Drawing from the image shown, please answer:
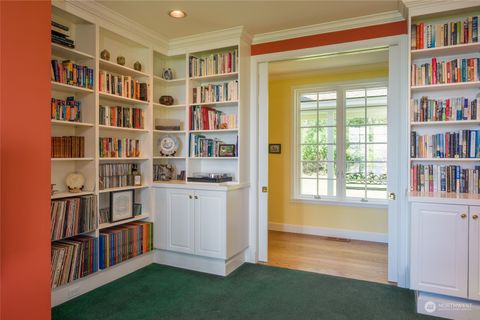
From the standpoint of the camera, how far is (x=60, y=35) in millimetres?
2799

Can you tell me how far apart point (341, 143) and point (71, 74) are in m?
3.86

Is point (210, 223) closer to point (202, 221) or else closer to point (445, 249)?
point (202, 221)

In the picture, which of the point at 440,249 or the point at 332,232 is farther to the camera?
the point at 332,232

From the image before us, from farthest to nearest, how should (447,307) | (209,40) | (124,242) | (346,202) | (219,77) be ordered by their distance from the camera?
(346,202)
(219,77)
(209,40)
(124,242)
(447,307)

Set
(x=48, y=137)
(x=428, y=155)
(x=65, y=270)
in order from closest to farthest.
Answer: (x=48, y=137)
(x=65, y=270)
(x=428, y=155)

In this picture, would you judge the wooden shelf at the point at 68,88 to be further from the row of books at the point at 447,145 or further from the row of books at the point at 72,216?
the row of books at the point at 447,145

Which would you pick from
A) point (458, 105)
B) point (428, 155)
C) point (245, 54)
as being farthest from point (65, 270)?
point (458, 105)

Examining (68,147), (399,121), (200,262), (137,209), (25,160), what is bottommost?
(200,262)

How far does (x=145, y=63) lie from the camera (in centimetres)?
→ 376

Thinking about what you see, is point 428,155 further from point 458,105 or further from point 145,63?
point 145,63

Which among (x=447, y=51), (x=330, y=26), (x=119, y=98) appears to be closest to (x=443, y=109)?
(x=447, y=51)

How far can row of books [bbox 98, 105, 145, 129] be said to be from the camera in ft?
10.7

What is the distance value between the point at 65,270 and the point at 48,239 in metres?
1.27

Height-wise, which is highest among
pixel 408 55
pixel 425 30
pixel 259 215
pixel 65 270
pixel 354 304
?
pixel 425 30
